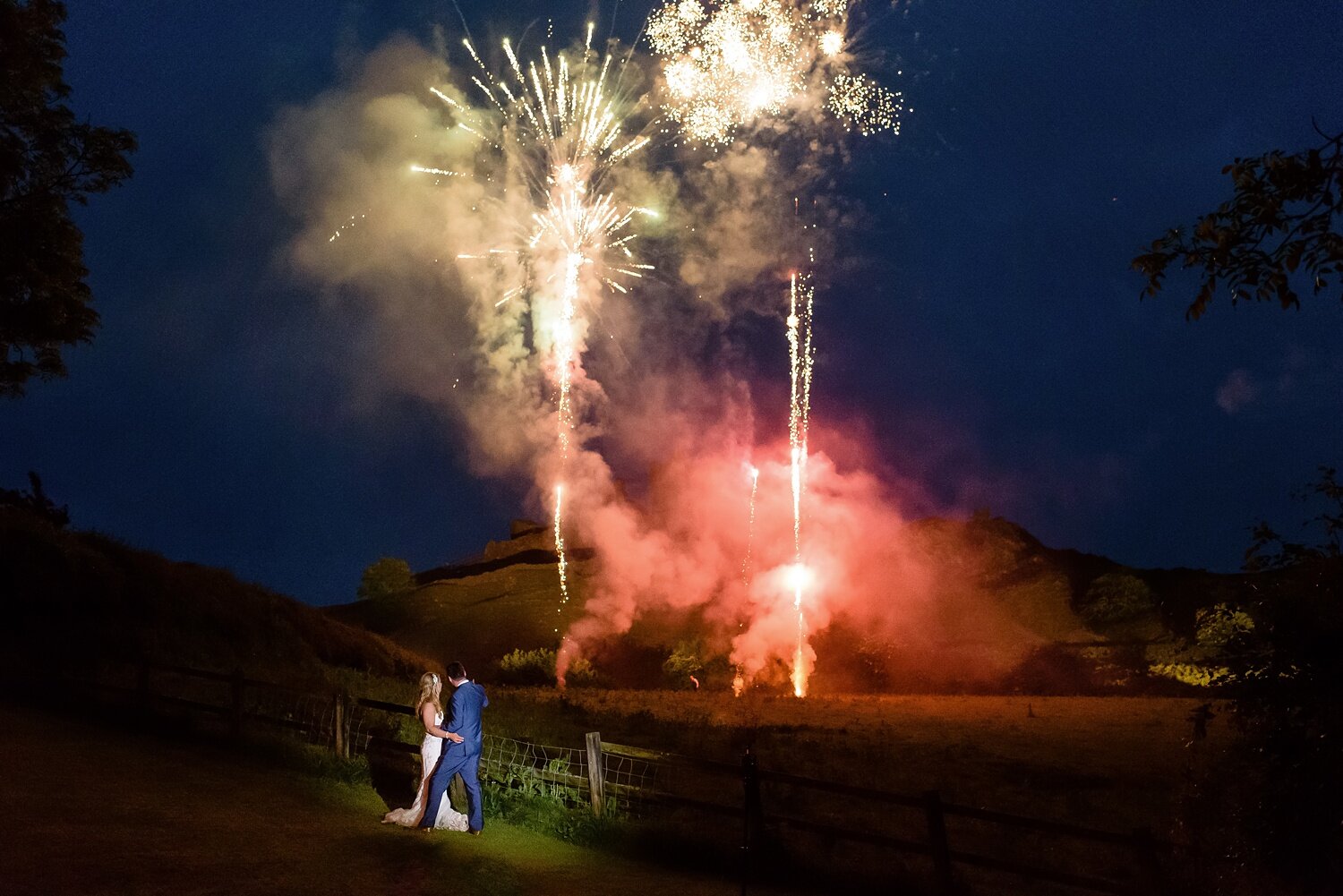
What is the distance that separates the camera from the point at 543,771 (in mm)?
11539

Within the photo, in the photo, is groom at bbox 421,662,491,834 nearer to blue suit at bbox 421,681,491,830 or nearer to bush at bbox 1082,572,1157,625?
blue suit at bbox 421,681,491,830

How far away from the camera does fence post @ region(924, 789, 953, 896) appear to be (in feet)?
27.2

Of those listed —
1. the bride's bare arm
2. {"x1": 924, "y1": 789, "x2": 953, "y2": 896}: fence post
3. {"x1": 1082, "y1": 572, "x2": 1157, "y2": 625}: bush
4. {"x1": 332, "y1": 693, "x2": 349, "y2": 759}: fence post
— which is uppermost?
{"x1": 1082, "y1": 572, "x2": 1157, "y2": 625}: bush

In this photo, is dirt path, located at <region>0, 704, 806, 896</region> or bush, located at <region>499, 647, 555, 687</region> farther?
bush, located at <region>499, 647, 555, 687</region>

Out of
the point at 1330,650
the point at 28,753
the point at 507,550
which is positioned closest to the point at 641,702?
the point at 28,753

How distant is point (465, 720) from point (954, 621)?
51.3 m

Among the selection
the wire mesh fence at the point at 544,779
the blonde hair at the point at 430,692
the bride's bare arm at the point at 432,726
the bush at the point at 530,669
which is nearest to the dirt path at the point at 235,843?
the wire mesh fence at the point at 544,779

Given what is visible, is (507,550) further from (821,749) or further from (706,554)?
(821,749)

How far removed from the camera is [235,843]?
8.73 m

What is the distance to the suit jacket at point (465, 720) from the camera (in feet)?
31.5

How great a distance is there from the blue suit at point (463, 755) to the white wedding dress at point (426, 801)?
0.07 metres

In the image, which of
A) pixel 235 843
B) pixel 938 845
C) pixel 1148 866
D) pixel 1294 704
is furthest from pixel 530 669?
pixel 1294 704

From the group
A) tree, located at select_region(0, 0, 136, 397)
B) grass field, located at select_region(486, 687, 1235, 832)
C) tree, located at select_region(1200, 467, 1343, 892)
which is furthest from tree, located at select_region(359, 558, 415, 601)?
tree, located at select_region(1200, 467, 1343, 892)

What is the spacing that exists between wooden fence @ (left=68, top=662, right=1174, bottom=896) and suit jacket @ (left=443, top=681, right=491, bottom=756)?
136 centimetres
